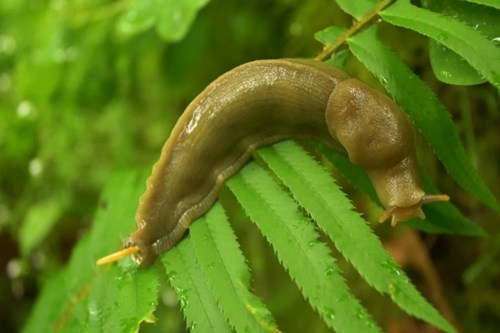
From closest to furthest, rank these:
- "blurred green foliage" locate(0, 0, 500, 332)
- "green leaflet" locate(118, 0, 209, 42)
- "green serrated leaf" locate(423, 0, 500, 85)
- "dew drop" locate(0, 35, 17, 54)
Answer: "green serrated leaf" locate(423, 0, 500, 85) → "green leaflet" locate(118, 0, 209, 42) → "blurred green foliage" locate(0, 0, 500, 332) → "dew drop" locate(0, 35, 17, 54)

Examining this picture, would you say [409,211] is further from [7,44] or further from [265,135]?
[7,44]

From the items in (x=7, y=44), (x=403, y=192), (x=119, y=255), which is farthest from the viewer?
(x=7, y=44)

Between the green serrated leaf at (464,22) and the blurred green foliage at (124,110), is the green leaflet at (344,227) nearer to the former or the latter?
the green serrated leaf at (464,22)

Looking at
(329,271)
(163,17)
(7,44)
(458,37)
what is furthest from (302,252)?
(7,44)

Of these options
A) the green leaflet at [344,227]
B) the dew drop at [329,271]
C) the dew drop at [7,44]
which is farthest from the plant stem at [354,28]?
the dew drop at [7,44]

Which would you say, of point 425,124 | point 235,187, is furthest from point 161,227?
point 425,124

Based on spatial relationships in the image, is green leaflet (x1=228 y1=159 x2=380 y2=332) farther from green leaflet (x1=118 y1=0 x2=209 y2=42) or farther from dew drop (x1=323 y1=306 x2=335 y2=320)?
green leaflet (x1=118 y1=0 x2=209 y2=42)

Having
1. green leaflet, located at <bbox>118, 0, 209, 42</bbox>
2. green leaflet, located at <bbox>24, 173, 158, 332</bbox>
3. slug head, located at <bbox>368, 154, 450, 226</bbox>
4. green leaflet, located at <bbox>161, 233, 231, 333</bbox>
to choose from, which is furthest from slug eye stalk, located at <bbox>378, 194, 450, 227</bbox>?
green leaflet, located at <bbox>118, 0, 209, 42</bbox>
